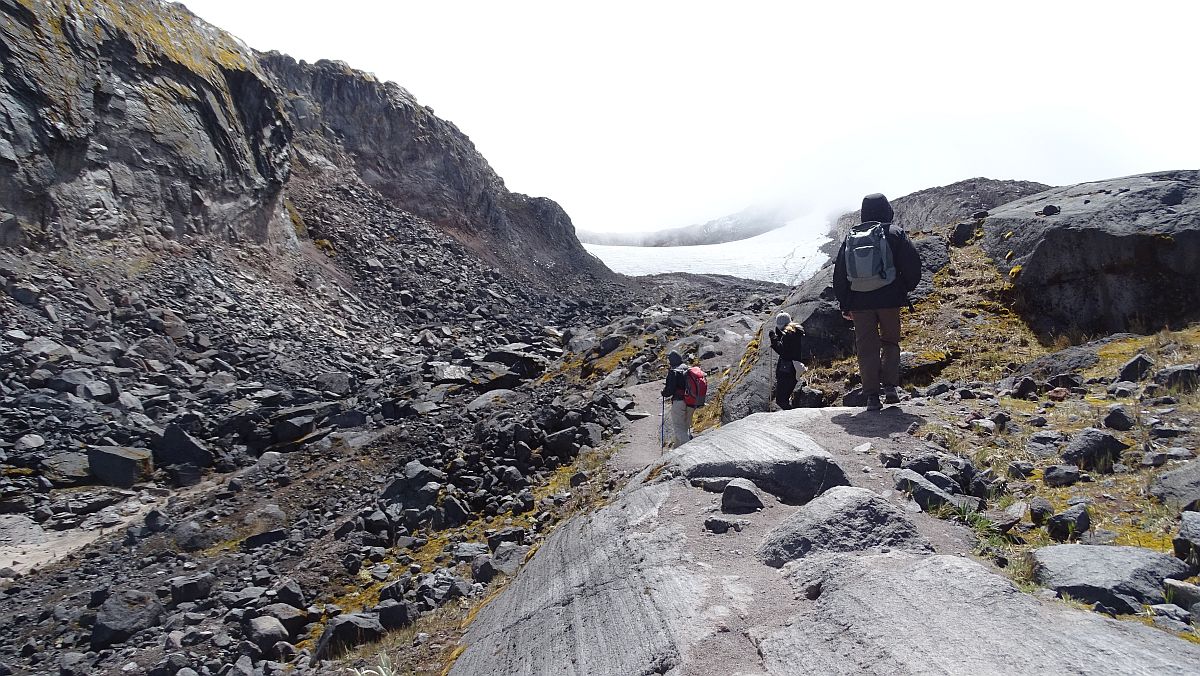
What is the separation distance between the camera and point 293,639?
7.45 metres

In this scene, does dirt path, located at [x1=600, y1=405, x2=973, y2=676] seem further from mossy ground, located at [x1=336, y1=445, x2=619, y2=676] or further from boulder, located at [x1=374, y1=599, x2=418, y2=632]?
boulder, located at [x1=374, y1=599, x2=418, y2=632]

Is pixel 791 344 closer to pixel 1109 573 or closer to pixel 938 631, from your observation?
pixel 1109 573

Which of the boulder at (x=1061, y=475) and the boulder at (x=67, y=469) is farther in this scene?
the boulder at (x=67, y=469)

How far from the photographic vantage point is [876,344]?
25.3 ft

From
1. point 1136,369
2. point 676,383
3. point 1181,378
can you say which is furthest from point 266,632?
point 1136,369

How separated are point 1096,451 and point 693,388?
6.52m

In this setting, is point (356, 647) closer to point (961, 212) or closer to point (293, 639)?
point (293, 639)

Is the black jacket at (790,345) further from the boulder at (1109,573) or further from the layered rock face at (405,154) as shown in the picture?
the layered rock face at (405,154)

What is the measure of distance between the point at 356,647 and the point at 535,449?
6.27m

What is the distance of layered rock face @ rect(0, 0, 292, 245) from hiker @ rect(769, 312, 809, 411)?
21.4 m

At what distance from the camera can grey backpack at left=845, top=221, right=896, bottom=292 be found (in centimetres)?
737

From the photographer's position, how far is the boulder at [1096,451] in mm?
4850

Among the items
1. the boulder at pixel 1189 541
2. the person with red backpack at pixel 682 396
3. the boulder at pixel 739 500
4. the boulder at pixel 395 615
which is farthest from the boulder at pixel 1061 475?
the person with red backpack at pixel 682 396

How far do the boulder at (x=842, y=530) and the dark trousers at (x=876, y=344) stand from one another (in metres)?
3.47
